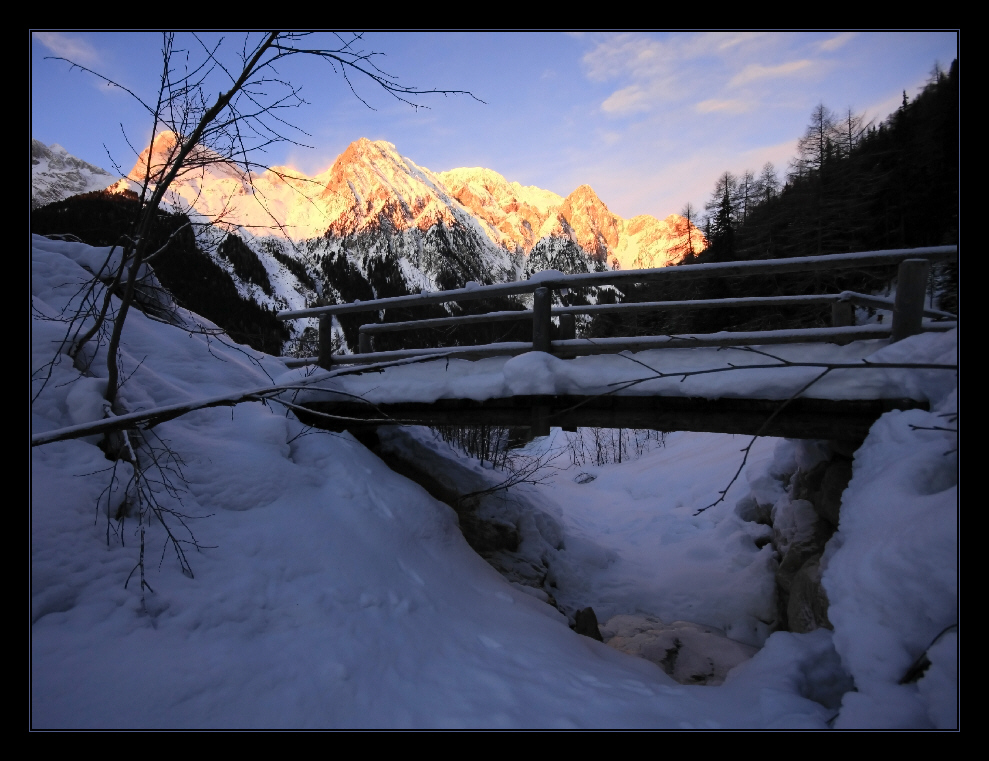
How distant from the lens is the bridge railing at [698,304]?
10.3ft

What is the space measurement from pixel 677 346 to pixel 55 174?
413 cm

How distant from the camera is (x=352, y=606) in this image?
8.54 feet

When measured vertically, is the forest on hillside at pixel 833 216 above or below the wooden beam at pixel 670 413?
above

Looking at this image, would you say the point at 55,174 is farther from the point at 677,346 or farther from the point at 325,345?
the point at 677,346

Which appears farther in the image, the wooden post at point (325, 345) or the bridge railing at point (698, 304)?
the wooden post at point (325, 345)

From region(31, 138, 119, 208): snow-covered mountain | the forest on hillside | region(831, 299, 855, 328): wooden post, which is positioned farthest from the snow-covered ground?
the forest on hillside

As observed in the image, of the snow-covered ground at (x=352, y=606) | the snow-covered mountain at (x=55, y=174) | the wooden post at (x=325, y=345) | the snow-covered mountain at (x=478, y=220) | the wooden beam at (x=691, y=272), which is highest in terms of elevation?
the snow-covered mountain at (x=478, y=220)

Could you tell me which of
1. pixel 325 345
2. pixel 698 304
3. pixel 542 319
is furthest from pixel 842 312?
pixel 325 345

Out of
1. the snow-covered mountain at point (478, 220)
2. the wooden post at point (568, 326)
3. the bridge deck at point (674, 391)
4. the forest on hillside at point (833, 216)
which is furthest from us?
the snow-covered mountain at point (478, 220)

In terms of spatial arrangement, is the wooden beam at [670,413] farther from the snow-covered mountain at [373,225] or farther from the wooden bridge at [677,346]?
the snow-covered mountain at [373,225]

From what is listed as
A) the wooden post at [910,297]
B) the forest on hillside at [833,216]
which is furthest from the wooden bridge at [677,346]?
the forest on hillside at [833,216]

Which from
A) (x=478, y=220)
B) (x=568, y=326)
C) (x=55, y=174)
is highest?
(x=478, y=220)

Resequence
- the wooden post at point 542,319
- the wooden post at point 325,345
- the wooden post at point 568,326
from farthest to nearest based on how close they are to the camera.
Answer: the wooden post at point 325,345
the wooden post at point 568,326
the wooden post at point 542,319

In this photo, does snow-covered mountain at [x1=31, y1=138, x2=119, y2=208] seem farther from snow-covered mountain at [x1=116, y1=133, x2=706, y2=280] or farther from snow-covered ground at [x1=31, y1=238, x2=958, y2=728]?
snow-covered mountain at [x1=116, y1=133, x2=706, y2=280]
